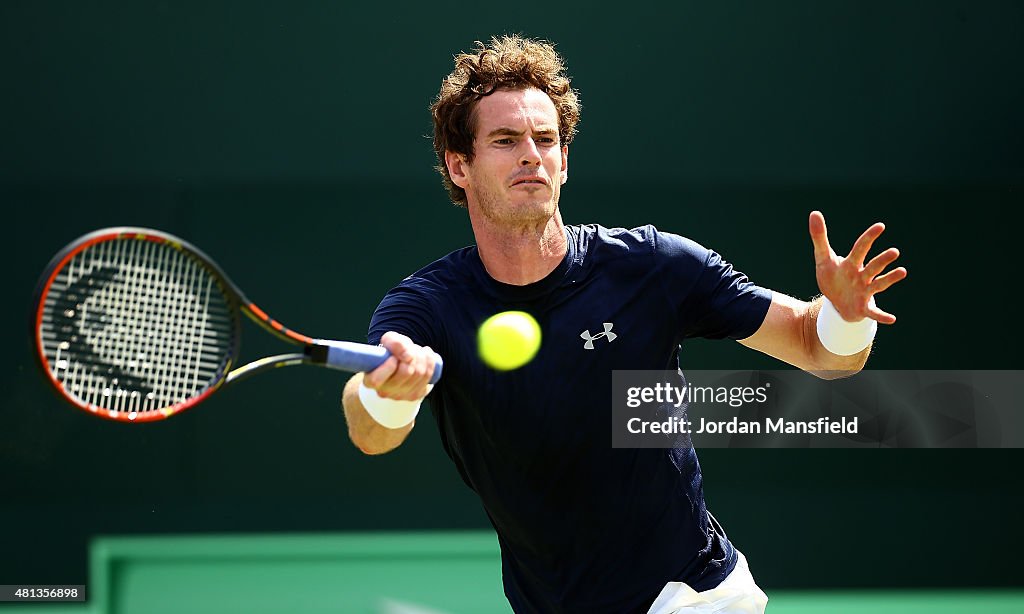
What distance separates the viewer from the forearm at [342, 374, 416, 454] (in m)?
2.35

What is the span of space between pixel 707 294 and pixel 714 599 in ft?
2.15

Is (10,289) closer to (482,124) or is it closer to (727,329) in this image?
(482,124)

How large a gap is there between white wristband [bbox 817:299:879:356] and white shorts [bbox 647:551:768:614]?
1.79 feet

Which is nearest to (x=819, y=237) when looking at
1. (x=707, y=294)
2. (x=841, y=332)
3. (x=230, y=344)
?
(x=841, y=332)

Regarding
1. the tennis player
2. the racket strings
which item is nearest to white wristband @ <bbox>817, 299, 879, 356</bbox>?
the tennis player

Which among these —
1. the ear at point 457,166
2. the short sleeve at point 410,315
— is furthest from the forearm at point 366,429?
the ear at point 457,166

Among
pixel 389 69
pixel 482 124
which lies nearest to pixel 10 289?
pixel 389 69

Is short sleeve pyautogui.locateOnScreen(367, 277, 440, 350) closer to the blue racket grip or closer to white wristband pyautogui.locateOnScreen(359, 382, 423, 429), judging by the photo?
white wristband pyautogui.locateOnScreen(359, 382, 423, 429)

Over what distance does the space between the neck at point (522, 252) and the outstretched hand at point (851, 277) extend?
56cm

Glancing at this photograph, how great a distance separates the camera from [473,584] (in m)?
4.39

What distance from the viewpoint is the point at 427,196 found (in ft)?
15.5

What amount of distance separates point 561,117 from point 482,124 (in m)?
0.24

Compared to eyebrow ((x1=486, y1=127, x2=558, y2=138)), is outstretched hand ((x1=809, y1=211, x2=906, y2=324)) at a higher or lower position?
lower

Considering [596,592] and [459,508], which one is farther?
[459,508]
